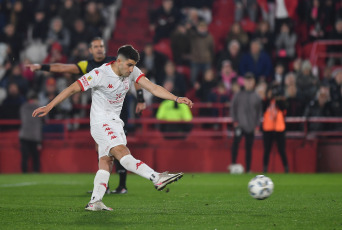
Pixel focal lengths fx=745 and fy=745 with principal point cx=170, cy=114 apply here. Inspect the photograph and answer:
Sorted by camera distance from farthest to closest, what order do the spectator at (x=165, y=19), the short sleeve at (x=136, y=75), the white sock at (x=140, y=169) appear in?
the spectator at (x=165, y=19) < the short sleeve at (x=136, y=75) < the white sock at (x=140, y=169)

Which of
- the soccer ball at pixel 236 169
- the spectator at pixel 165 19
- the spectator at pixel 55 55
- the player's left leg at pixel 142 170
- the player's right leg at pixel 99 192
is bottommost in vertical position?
the soccer ball at pixel 236 169

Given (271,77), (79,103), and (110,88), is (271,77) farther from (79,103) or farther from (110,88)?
A: (110,88)

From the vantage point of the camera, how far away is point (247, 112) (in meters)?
18.2

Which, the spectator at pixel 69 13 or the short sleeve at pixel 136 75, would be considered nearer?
the short sleeve at pixel 136 75

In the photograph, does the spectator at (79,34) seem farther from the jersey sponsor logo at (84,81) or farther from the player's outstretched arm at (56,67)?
the jersey sponsor logo at (84,81)

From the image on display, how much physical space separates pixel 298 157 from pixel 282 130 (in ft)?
5.52

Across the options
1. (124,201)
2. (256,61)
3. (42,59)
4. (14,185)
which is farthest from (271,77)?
(124,201)

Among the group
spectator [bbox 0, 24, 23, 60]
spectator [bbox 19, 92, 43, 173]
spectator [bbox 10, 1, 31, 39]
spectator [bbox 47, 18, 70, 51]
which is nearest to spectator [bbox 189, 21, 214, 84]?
spectator [bbox 47, 18, 70, 51]

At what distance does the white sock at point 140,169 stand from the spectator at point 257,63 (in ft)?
39.8

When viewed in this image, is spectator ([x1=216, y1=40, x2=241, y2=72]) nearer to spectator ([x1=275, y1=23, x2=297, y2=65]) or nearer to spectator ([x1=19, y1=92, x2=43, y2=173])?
spectator ([x1=275, y1=23, x2=297, y2=65])

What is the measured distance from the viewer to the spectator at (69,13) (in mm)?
23359

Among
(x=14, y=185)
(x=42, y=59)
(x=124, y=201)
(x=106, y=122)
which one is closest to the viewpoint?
(x=106, y=122)

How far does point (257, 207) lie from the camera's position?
945cm

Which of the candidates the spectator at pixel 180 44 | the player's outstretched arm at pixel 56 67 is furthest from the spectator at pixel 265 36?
the player's outstretched arm at pixel 56 67
